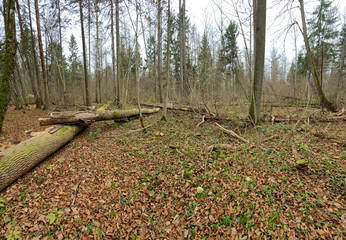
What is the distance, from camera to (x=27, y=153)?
389cm

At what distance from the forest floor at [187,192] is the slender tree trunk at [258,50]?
1.18 metres

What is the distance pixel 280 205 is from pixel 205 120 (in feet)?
15.8

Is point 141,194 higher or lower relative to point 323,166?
lower

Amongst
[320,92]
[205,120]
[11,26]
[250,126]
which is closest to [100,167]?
[205,120]

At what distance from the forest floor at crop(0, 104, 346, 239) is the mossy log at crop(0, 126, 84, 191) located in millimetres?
217

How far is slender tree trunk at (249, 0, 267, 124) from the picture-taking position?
17.6ft

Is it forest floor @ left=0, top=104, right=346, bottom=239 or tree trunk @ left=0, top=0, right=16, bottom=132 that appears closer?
forest floor @ left=0, top=104, right=346, bottom=239

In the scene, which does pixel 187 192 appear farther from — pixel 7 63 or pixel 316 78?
pixel 316 78

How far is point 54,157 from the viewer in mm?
4605

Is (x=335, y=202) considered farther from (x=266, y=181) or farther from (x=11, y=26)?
(x=11, y=26)

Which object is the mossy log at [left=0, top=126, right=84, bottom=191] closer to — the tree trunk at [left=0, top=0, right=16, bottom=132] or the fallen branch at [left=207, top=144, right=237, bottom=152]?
the tree trunk at [left=0, top=0, right=16, bottom=132]

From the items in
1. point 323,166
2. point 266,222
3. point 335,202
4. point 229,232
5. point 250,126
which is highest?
point 250,126

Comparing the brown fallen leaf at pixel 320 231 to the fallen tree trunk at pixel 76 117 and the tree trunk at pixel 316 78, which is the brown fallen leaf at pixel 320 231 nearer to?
the fallen tree trunk at pixel 76 117

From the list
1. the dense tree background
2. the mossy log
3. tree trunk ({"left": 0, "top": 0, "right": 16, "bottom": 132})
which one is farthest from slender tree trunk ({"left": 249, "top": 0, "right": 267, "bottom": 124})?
tree trunk ({"left": 0, "top": 0, "right": 16, "bottom": 132})
